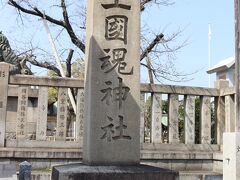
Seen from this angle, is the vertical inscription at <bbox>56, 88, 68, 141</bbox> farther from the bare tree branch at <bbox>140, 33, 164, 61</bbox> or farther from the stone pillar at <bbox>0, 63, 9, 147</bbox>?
the bare tree branch at <bbox>140, 33, 164, 61</bbox>

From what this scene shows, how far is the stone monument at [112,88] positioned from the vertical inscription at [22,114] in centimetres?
289

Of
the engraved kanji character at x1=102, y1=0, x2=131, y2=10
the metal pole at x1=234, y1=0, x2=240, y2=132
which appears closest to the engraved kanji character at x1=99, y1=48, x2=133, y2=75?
the engraved kanji character at x1=102, y1=0, x2=131, y2=10

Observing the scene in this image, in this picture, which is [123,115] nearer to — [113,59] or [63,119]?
[113,59]

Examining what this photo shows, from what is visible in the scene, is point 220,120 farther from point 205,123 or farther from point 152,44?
point 152,44

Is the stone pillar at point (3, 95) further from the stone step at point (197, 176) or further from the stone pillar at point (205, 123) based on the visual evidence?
the stone pillar at point (205, 123)

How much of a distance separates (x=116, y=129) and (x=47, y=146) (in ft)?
9.86

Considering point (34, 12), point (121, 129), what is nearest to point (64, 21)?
point (34, 12)

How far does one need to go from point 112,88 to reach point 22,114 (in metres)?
3.27

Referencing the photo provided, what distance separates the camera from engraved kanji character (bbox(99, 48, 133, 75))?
15.3 ft

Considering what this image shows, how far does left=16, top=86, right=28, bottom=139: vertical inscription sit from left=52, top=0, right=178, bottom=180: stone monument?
2894 millimetres

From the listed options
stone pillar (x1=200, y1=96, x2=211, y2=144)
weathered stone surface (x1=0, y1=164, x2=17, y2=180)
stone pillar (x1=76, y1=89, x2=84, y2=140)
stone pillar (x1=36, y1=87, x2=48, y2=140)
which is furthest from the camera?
stone pillar (x1=200, y1=96, x2=211, y2=144)

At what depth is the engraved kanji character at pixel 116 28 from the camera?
15.5 ft

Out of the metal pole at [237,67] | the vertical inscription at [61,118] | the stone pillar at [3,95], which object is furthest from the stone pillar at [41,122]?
the metal pole at [237,67]

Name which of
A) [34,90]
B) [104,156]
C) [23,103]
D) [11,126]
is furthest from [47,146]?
[34,90]
